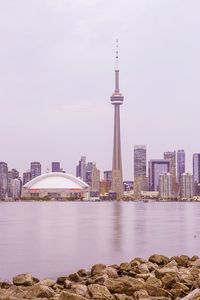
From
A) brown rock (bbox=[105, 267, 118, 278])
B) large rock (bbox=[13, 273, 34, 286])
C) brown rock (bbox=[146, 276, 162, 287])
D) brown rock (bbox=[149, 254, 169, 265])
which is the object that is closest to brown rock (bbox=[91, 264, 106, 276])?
brown rock (bbox=[105, 267, 118, 278])

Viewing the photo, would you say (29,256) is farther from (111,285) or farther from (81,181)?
(81,181)

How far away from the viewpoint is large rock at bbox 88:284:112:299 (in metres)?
9.05

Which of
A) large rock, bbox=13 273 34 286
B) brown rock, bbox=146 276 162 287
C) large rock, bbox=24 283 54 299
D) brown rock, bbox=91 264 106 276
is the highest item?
brown rock, bbox=146 276 162 287

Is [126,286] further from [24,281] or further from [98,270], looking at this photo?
[98,270]

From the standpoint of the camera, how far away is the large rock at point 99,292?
905 cm

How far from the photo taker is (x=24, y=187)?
174m

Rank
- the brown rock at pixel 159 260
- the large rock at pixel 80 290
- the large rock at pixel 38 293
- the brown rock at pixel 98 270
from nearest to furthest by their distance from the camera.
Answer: the large rock at pixel 38 293 < the large rock at pixel 80 290 < the brown rock at pixel 98 270 < the brown rock at pixel 159 260

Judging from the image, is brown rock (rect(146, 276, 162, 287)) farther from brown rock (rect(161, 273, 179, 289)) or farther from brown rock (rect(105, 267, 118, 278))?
brown rock (rect(105, 267, 118, 278))

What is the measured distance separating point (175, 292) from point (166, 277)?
2.61 feet

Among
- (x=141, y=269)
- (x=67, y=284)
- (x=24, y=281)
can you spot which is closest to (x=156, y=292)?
(x=67, y=284)

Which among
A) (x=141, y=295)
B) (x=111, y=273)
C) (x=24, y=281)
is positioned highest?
(x=141, y=295)

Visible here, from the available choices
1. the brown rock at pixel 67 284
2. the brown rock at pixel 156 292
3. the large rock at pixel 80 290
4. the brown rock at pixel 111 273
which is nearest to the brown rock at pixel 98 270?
the brown rock at pixel 111 273

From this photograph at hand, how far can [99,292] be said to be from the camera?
30.2 ft

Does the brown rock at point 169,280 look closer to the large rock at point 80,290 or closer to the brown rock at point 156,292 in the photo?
the brown rock at point 156,292
